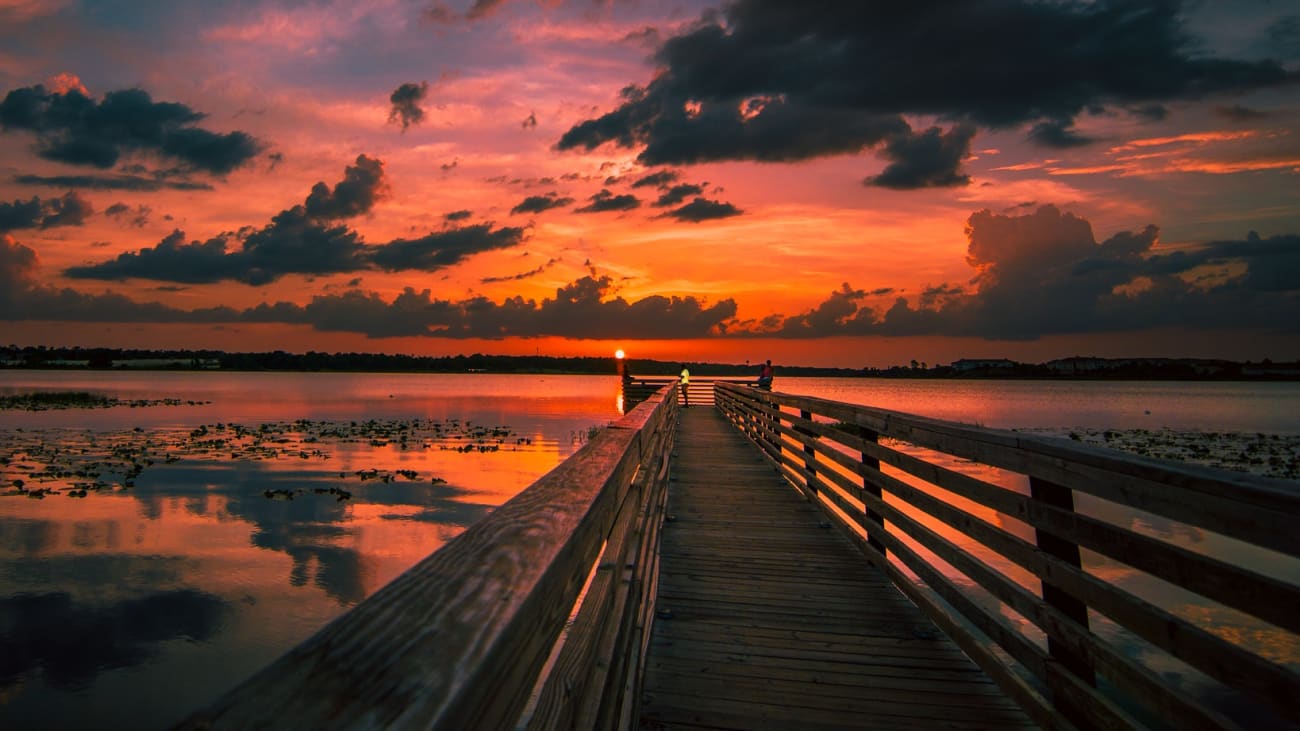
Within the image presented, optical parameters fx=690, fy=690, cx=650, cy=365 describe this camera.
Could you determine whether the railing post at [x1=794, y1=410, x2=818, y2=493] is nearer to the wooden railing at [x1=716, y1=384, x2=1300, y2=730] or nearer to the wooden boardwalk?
the wooden boardwalk

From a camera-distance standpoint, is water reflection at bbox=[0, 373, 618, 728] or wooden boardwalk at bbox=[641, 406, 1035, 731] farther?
water reflection at bbox=[0, 373, 618, 728]

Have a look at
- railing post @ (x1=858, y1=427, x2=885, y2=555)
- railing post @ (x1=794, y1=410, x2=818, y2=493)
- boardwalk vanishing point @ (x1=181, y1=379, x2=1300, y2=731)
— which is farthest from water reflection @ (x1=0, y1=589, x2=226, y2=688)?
railing post @ (x1=858, y1=427, x2=885, y2=555)

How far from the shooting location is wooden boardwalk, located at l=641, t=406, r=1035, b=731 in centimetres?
340

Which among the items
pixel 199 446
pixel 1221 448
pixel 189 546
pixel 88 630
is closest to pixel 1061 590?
pixel 88 630

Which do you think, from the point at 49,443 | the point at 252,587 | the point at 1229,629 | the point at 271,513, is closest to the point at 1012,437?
the point at 1229,629

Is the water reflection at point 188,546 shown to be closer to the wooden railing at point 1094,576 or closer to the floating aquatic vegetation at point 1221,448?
the wooden railing at point 1094,576

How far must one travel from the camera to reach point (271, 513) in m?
14.8

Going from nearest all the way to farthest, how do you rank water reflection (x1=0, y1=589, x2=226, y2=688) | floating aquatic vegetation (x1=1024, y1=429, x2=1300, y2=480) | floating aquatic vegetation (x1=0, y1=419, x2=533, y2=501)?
1. water reflection (x1=0, y1=589, x2=226, y2=688)
2. floating aquatic vegetation (x1=0, y1=419, x2=533, y2=501)
3. floating aquatic vegetation (x1=1024, y1=429, x2=1300, y2=480)

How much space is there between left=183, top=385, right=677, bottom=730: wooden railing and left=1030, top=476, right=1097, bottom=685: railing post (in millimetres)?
2027

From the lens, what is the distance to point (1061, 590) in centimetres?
290

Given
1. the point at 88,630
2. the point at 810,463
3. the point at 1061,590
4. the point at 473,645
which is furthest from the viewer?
the point at 88,630

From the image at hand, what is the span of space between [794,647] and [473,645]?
12.4 feet

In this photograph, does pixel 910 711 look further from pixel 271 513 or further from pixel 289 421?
pixel 289 421

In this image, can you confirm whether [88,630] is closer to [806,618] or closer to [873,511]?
[806,618]
